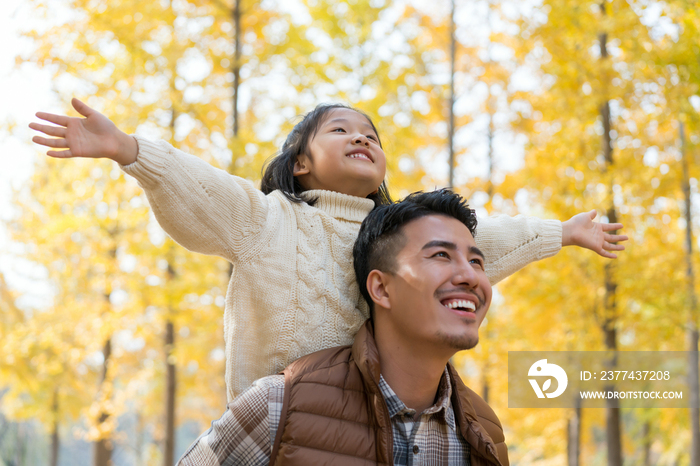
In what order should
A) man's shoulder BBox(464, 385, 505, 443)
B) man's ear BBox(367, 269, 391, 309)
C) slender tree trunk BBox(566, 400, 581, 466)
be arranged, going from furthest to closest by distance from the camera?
slender tree trunk BBox(566, 400, 581, 466) → man's shoulder BBox(464, 385, 505, 443) → man's ear BBox(367, 269, 391, 309)

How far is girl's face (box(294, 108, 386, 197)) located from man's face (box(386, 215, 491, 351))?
351mm

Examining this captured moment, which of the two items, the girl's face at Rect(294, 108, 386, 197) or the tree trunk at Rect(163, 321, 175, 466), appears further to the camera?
the tree trunk at Rect(163, 321, 175, 466)

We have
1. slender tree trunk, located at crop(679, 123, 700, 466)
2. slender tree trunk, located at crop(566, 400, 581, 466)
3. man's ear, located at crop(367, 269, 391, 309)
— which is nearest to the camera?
man's ear, located at crop(367, 269, 391, 309)

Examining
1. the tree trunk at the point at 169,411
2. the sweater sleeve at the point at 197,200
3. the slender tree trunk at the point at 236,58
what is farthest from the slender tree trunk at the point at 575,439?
the sweater sleeve at the point at 197,200

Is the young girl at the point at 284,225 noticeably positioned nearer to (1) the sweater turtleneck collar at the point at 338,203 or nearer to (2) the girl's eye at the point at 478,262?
(1) the sweater turtleneck collar at the point at 338,203

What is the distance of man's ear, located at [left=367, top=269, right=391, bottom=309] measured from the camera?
1.71 meters

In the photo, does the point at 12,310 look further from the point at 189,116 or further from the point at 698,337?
the point at 698,337

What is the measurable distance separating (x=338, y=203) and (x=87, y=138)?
0.86 meters

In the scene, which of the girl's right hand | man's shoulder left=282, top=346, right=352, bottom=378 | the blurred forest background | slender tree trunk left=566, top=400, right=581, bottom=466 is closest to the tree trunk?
the blurred forest background

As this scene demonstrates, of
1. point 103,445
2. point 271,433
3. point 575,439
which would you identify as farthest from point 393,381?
point 103,445

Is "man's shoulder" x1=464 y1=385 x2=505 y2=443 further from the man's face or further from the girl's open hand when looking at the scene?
the girl's open hand

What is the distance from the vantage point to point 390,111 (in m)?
7.17

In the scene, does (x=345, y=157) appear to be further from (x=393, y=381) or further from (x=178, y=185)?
(x=393, y=381)

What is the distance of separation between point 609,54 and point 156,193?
6.48 meters
